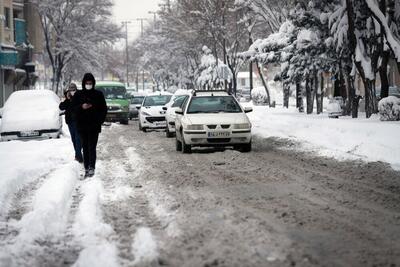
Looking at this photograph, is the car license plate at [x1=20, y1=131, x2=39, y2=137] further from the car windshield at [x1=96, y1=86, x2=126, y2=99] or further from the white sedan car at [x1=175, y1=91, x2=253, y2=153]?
the car windshield at [x1=96, y1=86, x2=126, y2=99]

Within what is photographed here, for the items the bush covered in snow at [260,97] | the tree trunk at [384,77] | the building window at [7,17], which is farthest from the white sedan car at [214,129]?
the bush covered in snow at [260,97]

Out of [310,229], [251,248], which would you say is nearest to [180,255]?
[251,248]

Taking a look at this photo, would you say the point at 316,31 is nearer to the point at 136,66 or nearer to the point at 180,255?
the point at 180,255

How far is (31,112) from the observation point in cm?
2267

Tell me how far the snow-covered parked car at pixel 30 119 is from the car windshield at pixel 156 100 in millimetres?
5613

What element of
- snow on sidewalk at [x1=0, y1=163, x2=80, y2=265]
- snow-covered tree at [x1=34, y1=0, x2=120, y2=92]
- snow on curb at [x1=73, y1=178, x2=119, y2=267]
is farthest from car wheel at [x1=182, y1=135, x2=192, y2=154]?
snow-covered tree at [x1=34, y1=0, x2=120, y2=92]

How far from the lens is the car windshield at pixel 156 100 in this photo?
28311 millimetres

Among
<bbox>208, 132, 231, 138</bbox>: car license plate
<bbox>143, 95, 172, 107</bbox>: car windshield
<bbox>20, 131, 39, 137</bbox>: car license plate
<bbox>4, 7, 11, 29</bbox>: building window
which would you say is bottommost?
<bbox>20, 131, 39, 137</bbox>: car license plate

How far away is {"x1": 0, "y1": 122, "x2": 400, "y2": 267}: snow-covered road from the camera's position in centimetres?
602

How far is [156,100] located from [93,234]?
21.9m

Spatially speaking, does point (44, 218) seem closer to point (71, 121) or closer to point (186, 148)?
point (71, 121)

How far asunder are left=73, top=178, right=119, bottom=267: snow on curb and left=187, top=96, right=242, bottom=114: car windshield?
7823 mm

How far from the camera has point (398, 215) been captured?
7.86 metres

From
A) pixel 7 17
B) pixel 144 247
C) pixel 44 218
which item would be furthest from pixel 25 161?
pixel 7 17
